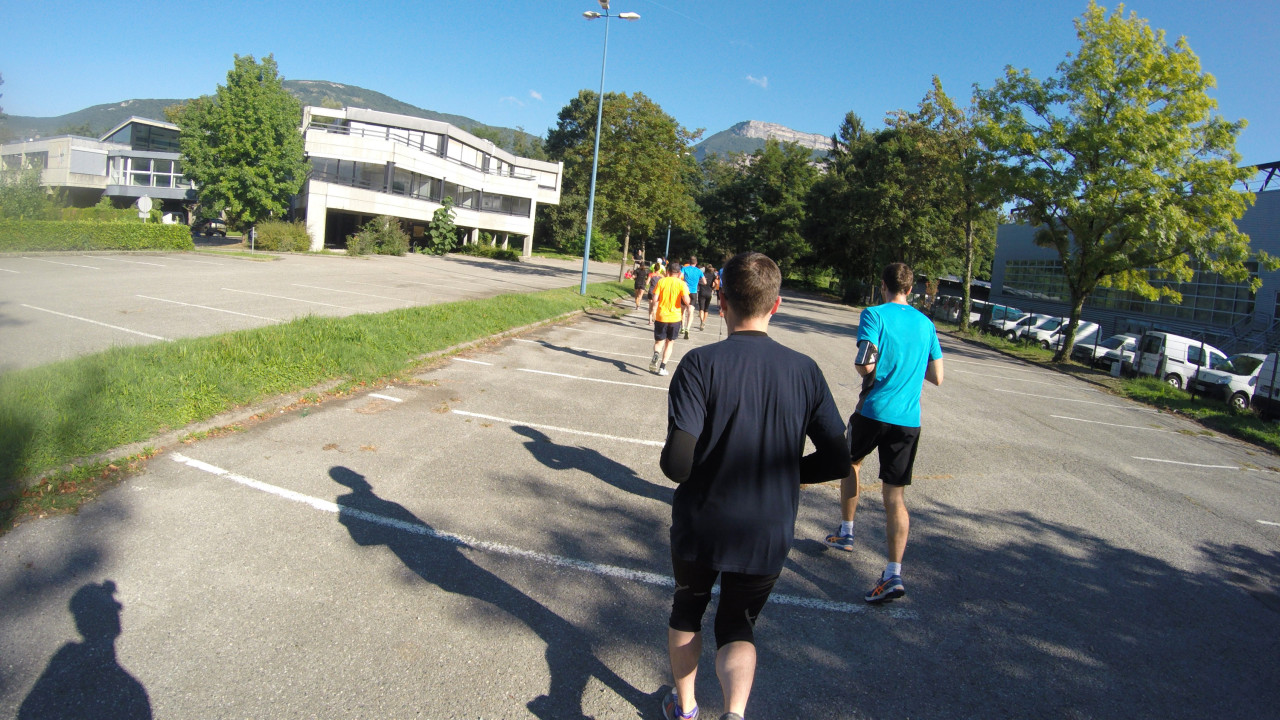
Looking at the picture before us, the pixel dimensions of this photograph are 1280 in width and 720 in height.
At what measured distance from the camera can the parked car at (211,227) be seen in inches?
1875

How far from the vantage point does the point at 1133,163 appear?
65.4 feet

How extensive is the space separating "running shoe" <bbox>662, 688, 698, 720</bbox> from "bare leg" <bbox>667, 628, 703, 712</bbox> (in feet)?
0.21

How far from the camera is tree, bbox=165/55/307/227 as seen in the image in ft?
121

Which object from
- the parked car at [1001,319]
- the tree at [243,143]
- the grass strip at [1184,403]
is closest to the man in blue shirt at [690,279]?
the grass strip at [1184,403]

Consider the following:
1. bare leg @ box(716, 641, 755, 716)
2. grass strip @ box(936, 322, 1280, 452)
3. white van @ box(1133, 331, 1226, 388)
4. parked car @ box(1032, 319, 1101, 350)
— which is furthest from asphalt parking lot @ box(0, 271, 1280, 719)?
parked car @ box(1032, 319, 1101, 350)

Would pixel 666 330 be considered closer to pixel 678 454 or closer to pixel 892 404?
pixel 892 404

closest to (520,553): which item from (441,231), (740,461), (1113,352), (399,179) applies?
(740,461)

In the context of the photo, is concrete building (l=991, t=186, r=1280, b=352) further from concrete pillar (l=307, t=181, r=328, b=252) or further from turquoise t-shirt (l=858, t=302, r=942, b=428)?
concrete pillar (l=307, t=181, r=328, b=252)

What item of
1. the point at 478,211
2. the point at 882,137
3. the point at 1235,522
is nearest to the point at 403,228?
the point at 478,211

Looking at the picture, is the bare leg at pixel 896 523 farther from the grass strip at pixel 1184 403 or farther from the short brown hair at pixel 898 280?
the grass strip at pixel 1184 403

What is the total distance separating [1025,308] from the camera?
44906 mm

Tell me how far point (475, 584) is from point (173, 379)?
14.6 ft

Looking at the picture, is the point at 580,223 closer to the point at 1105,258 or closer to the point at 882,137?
the point at 882,137

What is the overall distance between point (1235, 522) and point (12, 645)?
8.92m
